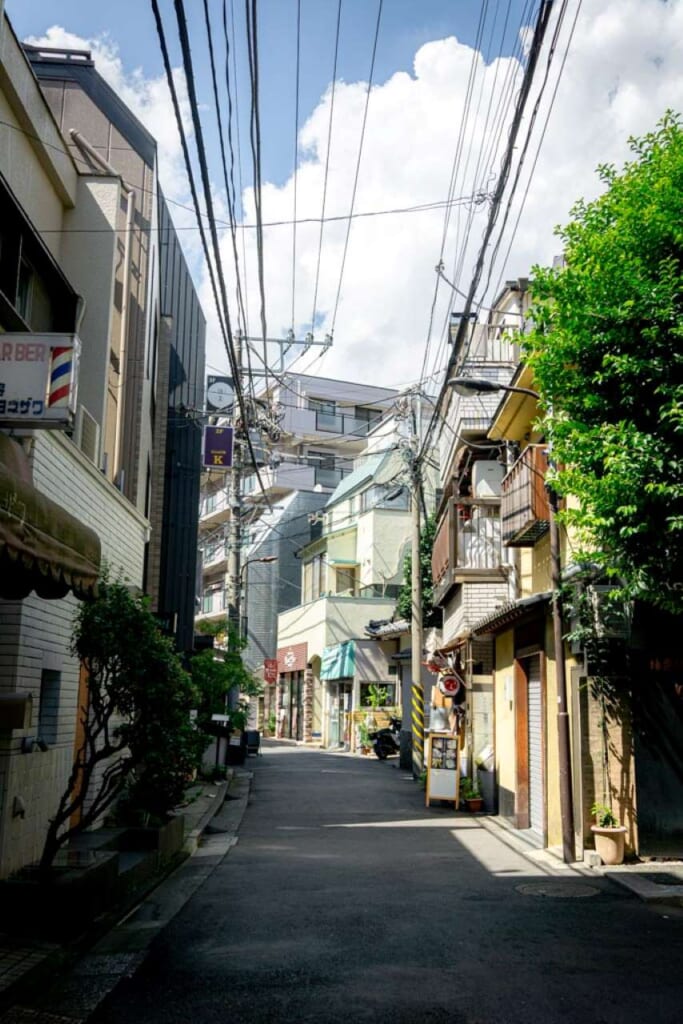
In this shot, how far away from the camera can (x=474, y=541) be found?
18.5 m

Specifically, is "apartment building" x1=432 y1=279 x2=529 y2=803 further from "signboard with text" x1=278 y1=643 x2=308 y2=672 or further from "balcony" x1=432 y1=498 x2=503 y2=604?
"signboard with text" x1=278 y1=643 x2=308 y2=672

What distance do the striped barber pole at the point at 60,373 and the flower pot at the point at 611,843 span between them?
8294 mm

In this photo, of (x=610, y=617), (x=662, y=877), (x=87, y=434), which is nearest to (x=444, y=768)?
(x=610, y=617)

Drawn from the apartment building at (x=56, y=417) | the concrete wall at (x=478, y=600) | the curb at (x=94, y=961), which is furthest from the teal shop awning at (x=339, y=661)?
the curb at (x=94, y=961)

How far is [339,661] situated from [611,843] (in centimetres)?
2902

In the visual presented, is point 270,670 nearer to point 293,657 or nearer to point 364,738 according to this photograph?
point 293,657

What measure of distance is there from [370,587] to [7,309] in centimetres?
3398

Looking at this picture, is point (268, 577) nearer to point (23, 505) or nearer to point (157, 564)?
point (157, 564)

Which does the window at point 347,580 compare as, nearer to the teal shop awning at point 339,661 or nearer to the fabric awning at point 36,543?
the teal shop awning at point 339,661

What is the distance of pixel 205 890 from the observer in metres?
10.5

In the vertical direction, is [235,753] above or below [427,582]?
below

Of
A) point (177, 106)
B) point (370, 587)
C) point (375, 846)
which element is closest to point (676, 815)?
point (375, 846)

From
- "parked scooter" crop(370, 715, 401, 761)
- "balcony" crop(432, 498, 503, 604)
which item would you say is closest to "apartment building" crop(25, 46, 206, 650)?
"balcony" crop(432, 498, 503, 604)

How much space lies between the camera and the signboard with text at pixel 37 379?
310 inches
